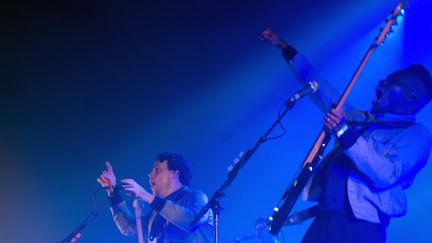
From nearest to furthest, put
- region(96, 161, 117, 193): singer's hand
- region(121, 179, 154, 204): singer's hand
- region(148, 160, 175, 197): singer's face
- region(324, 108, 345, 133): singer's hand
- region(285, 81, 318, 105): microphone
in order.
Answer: region(324, 108, 345, 133): singer's hand < region(285, 81, 318, 105): microphone < region(121, 179, 154, 204): singer's hand < region(96, 161, 117, 193): singer's hand < region(148, 160, 175, 197): singer's face

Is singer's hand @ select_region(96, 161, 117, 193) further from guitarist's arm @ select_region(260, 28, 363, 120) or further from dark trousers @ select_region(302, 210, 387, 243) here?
dark trousers @ select_region(302, 210, 387, 243)

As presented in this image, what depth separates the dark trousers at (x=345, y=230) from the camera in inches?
112

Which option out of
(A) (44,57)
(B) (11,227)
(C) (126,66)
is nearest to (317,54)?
(C) (126,66)

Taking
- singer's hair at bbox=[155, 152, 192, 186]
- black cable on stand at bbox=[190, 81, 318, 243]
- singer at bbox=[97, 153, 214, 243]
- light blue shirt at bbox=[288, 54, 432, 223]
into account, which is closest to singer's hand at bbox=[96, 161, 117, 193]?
singer at bbox=[97, 153, 214, 243]

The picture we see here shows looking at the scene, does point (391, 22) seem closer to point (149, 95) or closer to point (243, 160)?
point (243, 160)

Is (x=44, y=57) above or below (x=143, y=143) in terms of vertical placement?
above

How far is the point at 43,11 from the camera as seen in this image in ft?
27.0

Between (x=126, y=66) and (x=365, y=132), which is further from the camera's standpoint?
(x=126, y=66)

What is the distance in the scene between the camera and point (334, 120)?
261 centimetres

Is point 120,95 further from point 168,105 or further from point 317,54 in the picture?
point 317,54

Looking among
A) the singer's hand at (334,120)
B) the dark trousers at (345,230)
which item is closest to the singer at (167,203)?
the dark trousers at (345,230)

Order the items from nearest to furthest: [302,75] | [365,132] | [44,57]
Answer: [365,132], [302,75], [44,57]

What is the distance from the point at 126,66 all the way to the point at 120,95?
0.52 metres

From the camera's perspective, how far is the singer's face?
5.86 metres
